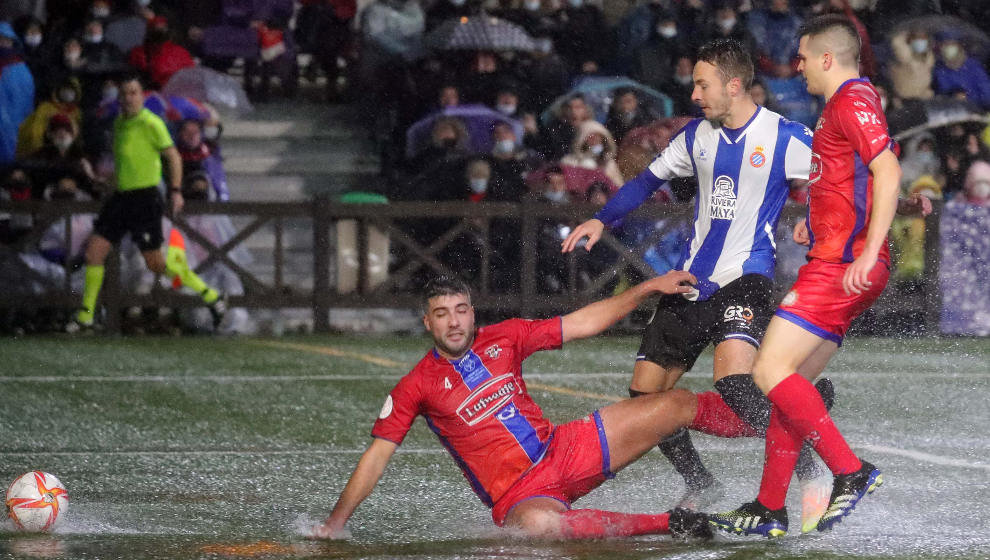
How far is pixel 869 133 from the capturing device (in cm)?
513

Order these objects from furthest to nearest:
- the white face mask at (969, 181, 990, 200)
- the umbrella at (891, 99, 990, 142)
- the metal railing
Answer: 1. the umbrella at (891, 99, 990, 142)
2. the white face mask at (969, 181, 990, 200)
3. the metal railing

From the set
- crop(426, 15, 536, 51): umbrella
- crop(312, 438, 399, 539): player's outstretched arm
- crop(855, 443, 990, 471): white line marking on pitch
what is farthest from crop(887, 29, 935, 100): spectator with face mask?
crop(312, 438, 399, 539): player's outstretched arm

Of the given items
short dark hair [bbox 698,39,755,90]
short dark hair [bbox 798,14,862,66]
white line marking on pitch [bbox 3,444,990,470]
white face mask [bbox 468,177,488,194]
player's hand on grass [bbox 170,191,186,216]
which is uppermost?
short dark hair [bbox 798,14,862,66]

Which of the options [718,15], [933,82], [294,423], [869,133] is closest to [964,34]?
[933,82]

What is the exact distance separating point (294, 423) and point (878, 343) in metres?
6.13

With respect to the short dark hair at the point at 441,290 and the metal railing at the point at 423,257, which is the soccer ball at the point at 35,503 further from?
the metal railing at the point at 423,257

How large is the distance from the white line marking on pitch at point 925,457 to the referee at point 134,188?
6988mm

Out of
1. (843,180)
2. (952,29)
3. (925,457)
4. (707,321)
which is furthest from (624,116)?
(843,180)

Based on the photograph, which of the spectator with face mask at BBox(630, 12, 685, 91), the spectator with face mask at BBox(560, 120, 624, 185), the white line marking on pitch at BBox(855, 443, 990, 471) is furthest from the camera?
the spectator with face mask at BBox(630, 12, 685, 91)

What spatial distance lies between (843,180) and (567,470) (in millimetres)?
1323

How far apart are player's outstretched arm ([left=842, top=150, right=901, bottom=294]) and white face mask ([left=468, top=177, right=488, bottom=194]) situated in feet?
30.4

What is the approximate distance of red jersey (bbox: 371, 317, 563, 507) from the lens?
5.40 meters

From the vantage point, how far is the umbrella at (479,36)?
16281 millimetres

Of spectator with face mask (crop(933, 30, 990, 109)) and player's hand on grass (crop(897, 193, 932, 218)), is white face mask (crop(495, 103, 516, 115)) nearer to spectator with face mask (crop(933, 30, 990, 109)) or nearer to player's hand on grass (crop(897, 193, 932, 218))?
spectator with face mask (crop(933, 30, 990, 109))
